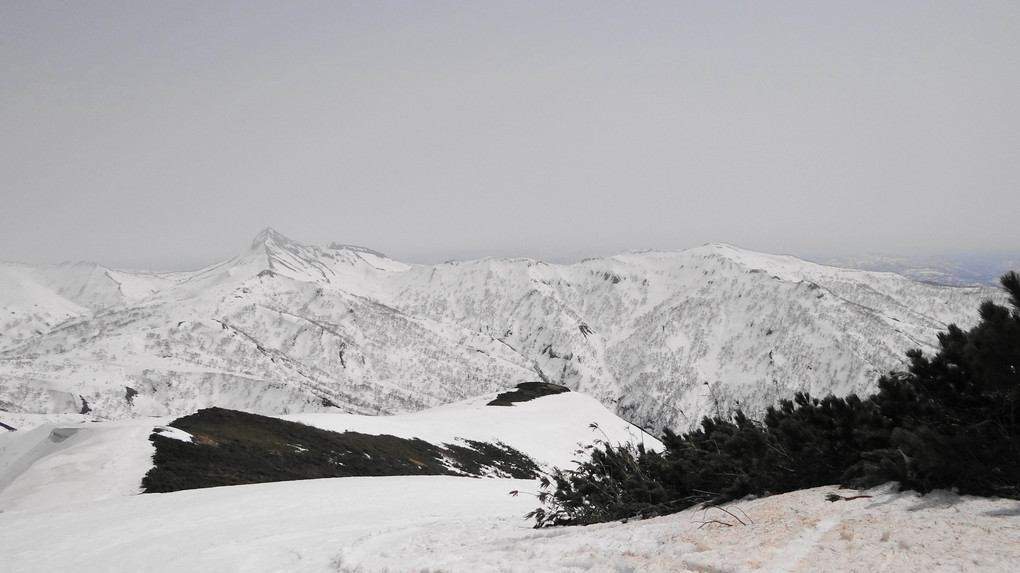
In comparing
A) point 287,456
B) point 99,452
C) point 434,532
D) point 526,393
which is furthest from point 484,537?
point 526,393

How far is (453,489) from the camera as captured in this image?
61.6 feet

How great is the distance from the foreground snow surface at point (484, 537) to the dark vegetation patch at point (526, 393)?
5967 centimetres

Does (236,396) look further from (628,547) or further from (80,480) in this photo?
(628,547)

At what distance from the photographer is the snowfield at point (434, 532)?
13.6 ft

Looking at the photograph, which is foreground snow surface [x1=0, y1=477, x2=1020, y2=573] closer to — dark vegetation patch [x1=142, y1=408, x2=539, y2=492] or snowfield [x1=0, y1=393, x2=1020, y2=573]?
snowfield [x1=0, y1=393, x2=1020, y2=573]

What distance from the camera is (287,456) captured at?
29391 mm

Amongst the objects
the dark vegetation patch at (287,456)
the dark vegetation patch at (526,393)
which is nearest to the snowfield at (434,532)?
the dark vegetation patch at (287,456)

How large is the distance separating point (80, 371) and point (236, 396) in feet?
117

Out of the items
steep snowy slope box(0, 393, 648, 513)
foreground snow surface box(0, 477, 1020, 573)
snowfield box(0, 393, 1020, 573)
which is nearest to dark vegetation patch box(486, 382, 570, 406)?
steep snowy slope box(0, 393, 648, 513)

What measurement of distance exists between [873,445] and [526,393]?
7578 centimetres

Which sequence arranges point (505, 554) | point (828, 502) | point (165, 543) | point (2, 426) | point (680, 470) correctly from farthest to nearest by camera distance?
point (2, 426), point (165, 543), point (680, 470), point (505, 554), point (828, 502)

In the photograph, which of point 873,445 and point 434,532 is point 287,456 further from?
point 873,445

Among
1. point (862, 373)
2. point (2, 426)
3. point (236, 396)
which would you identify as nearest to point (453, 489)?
point (2, 426)

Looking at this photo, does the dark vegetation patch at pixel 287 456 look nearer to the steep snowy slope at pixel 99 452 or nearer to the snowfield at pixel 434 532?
the steep snowy slope at pixel 99 452
